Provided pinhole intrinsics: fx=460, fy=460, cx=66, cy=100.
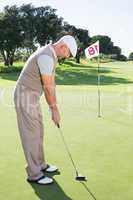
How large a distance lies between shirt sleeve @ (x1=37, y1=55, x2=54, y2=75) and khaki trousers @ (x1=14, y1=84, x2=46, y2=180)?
427mm

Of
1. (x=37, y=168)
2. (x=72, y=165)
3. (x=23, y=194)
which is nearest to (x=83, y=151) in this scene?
(x=72, y=165)

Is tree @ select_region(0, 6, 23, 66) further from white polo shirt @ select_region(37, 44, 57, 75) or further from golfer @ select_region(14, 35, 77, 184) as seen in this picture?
white polo shirt @ select_region(37, 44, 57, 75)

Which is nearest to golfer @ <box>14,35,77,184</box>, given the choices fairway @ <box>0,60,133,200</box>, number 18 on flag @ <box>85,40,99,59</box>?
fairway @ <box>0,60,133,200</box>

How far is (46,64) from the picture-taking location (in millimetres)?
5969

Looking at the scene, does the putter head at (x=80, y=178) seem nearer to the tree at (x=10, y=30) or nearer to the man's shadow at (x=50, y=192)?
the man's shadow at (x=50, y=192)

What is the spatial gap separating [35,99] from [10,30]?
46836 millimetres

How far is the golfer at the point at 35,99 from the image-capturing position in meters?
6.07

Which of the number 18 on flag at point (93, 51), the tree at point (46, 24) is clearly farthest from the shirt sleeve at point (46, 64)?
the tree at point (46, 24)

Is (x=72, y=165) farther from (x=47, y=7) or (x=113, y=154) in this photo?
(x=47, y=7)

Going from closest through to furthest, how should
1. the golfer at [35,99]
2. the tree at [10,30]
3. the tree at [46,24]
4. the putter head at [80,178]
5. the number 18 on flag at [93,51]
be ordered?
the golfer at [35,99]
the putter head at [80,178]
the number 18 on flag at [93,51]
the tree at [10,30]
the tree at [46,24]

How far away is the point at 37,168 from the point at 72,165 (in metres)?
0.91

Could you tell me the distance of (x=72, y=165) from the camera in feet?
23.4

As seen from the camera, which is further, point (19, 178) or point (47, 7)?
point (47, 7)

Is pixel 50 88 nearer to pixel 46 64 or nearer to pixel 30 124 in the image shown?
pixel 46 64
